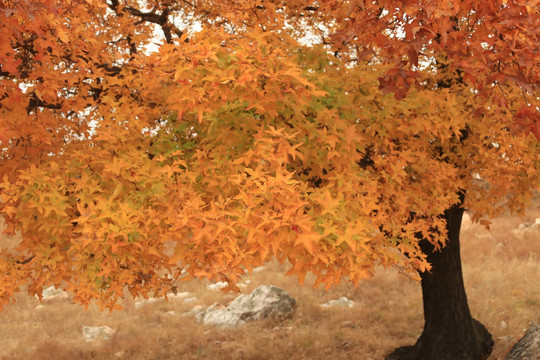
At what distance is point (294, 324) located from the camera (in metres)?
13.3

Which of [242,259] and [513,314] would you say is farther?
[513,314]

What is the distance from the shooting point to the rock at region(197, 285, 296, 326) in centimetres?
1373

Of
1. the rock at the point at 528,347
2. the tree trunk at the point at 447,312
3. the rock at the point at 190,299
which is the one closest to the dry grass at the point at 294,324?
the rock at the point at 190,299

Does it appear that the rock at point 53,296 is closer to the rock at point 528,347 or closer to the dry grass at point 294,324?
the dry grass at point 294,324

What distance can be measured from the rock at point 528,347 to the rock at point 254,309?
7479 mm

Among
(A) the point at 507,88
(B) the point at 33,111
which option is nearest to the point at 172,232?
(B) the point at 33,111

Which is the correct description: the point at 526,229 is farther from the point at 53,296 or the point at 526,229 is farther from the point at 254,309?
the point at 53,296

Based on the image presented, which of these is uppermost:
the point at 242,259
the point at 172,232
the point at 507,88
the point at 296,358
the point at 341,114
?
the point at 507,88

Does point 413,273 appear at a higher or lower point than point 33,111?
lower

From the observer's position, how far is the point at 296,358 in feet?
36.4

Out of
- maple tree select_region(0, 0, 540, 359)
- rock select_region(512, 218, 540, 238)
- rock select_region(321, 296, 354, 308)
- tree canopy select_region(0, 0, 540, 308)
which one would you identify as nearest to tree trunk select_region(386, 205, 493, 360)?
maple tree select_region(0, 0, 540, 359)

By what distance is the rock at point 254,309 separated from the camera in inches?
540

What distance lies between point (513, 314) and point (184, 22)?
427 inches

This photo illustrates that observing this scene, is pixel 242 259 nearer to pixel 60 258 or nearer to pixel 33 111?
pixel 60 258
